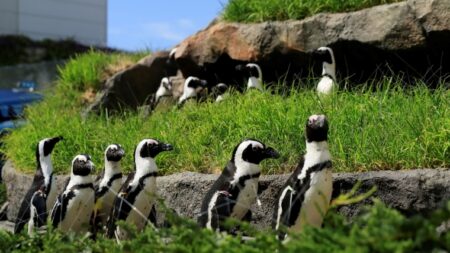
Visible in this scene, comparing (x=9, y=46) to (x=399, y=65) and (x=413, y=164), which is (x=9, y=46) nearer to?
Answer: (x=399, y=65)

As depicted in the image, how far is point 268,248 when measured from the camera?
8.16ft

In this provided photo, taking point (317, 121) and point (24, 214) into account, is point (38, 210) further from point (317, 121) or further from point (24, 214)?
point (317, 121)

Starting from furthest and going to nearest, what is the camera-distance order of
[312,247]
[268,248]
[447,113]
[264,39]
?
[264,39] < [447,113] < [268,248] < [312,247]

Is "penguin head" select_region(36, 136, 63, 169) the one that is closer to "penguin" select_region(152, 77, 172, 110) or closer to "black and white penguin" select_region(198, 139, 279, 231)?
"black and white penguin" select_region(198, 139, 279, 231)

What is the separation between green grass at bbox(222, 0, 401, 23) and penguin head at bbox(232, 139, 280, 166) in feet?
11.2

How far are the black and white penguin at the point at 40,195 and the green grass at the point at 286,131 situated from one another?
527 mm

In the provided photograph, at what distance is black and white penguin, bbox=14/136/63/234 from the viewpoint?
5.73 m

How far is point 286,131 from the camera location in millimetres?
5543

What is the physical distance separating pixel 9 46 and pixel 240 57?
1456cm

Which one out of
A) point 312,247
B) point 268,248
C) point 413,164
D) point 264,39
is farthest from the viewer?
point 264,39

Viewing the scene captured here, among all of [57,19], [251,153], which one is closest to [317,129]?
[251,153]

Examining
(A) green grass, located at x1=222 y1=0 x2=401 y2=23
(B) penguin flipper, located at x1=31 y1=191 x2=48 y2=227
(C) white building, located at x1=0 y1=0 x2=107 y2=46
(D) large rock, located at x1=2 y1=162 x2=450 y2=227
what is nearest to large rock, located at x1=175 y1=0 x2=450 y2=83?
(A) green grass, located at x1=222 y1=0 x2=401 y2=23

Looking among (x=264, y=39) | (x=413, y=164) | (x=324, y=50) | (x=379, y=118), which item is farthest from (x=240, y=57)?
(x=413, y=164)

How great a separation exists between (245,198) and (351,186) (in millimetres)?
667
